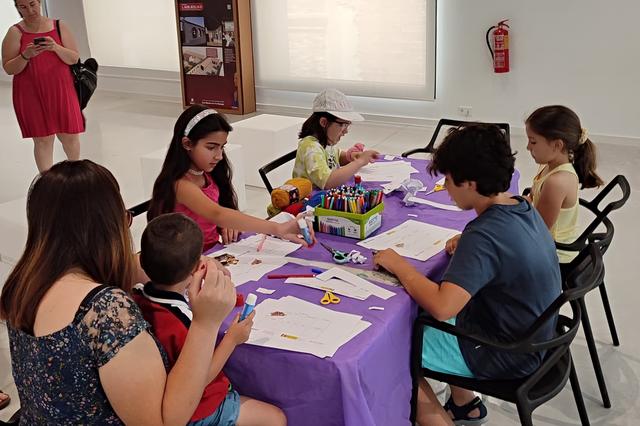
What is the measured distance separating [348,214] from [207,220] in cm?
54

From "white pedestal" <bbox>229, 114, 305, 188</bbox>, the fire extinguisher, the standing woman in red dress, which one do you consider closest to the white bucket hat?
"white pedestal" <bbox>229, 114, 305, 188</bbox>

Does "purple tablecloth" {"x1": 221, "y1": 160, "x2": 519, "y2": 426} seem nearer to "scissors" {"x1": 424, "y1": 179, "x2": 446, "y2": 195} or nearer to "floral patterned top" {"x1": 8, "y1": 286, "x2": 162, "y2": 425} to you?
"floral patterned top" {"x1": 8, "y1": 286, "x2": 162, "y2": 425}

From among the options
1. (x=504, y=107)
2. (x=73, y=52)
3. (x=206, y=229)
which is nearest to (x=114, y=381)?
(x=206, y=229)

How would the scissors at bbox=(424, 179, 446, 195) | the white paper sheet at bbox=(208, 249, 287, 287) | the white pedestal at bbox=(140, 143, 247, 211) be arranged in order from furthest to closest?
the white pedestal at bbox=(140, 143, 247, 211) → the scissors at bbox=(424, 179, 446, 195) → the white paper sheet at bbox=(208, 249, 287, 287)

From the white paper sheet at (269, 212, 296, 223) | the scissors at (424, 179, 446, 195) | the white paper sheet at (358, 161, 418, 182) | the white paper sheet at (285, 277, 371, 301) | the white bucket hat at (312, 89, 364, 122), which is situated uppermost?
Answer: the white bucket hat at (312, 89, 364, 122)

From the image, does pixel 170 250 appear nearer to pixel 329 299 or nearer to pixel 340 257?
pixel 329 299

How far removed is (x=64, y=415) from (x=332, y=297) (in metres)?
0.81

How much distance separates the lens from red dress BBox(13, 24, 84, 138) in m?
4.44

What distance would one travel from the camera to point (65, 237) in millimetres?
1476

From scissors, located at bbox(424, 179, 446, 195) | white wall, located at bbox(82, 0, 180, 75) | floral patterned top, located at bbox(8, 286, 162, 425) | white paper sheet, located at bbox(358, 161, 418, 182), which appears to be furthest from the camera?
white wall, located at bbox(82, 0, 180, 75)

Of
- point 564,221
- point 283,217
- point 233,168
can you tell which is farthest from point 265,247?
point 233,168

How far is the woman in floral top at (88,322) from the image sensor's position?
141 cm

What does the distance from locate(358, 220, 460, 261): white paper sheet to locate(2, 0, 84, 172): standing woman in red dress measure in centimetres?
290

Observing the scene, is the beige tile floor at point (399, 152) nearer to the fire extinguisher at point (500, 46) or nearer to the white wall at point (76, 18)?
the fire extinguisher at point (500, 46)
